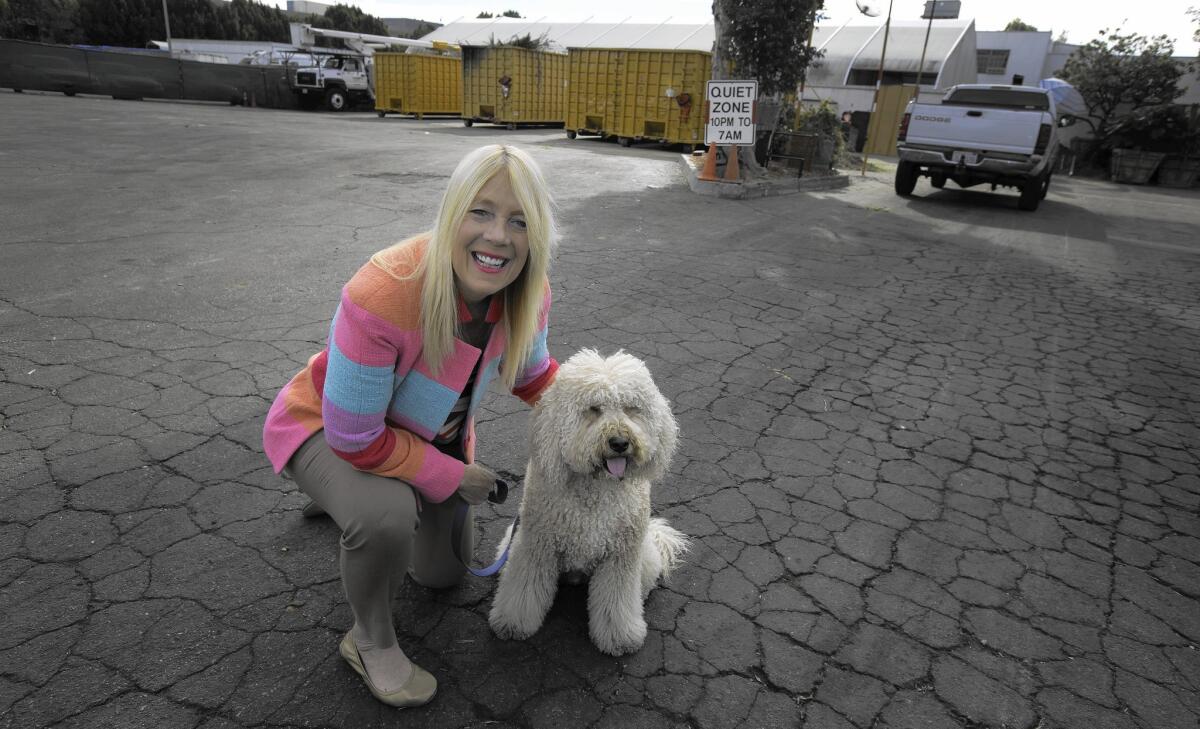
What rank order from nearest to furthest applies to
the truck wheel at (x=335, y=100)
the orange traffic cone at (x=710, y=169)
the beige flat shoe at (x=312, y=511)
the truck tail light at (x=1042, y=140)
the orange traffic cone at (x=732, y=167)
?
the beige flat shoe at (x=312, y=511), the truck tail light at (x=1042, y=140), the orange traffic cone at (x=732, y=167), the orange traffic cone at (x=710, y=169), the truck wheel at (x=335, y=100)

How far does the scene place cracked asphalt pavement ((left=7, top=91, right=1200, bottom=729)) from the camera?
213 centimetres

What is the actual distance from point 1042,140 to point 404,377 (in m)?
12.1

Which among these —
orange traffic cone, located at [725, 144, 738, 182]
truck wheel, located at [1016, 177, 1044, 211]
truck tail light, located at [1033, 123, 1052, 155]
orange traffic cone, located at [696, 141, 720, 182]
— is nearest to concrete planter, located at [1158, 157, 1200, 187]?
truck wheel, located at [1016, 177, 1044, 211]

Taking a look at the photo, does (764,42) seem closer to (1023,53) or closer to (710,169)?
(710,169)

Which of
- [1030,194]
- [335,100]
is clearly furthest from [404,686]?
[335,100]

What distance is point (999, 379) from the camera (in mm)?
4699

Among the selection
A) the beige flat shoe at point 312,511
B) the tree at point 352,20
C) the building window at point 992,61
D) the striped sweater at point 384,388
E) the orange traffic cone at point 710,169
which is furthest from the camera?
the tree at point 352,20

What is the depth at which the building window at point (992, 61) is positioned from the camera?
35844 millimetres

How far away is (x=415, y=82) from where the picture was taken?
2383 cm

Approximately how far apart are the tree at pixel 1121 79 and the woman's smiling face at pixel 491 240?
24.8 meters

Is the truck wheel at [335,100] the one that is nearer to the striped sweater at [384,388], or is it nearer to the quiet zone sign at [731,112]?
the quiet zone sign at [731,112]

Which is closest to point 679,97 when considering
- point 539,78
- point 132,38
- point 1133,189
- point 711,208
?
point 539,78

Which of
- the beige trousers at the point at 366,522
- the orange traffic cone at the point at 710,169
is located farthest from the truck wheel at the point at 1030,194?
the beige trousers at the point at 366,522

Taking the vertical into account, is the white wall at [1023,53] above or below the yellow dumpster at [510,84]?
above
